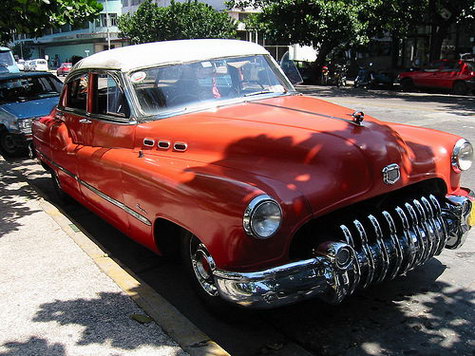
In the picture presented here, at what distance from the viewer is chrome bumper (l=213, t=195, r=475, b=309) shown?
2.76 m

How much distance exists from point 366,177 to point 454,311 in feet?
4.06

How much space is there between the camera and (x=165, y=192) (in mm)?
3361

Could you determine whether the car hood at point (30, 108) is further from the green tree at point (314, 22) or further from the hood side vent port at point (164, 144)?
the green tree at point (314, 22)

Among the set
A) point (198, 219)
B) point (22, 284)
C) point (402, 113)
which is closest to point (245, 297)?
point (198, 219)

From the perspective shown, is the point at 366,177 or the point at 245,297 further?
the point at 366,177

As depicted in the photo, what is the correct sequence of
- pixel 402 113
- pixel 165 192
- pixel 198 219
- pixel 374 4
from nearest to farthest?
pixel 198 219 < pixel 165 192 < pixel 402 113 < pixel 374 4

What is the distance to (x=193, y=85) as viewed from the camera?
4.29 m

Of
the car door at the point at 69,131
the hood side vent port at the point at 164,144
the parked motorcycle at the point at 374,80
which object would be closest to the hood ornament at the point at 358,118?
the hood side vent port at the point at 164,144

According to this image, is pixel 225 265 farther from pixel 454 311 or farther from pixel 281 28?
pixel 281 28

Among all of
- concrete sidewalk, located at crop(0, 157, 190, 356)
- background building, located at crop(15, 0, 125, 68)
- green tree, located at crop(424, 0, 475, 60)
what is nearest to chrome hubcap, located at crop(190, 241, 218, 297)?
concrete sidewalk, located at crop(0, 157, 190, 356)

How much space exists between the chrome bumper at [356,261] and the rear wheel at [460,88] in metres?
18.7

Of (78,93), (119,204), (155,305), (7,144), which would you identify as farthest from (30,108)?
(155,305)

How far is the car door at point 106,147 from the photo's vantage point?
4.13 meters

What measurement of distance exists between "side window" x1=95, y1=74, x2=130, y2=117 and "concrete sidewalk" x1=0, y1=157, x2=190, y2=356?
1342 mm
